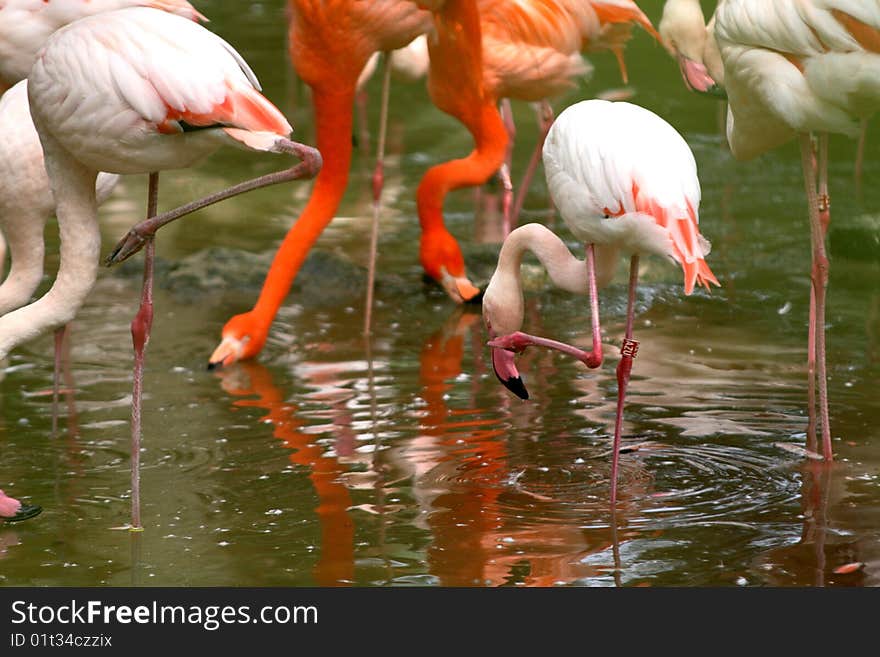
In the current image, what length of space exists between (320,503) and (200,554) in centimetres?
Result: 55

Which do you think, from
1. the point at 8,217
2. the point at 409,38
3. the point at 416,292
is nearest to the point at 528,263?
the point at 416,292

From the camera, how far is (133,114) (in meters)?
4.36

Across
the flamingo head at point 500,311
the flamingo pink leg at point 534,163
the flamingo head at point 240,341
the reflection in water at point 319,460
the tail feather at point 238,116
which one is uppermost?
the tail feather at point 238,116

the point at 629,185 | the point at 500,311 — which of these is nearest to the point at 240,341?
the point at 500,311

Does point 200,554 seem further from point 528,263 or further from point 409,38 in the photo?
point 528,263

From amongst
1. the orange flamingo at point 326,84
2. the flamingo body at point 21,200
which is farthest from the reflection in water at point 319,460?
the flamingo body at point 21,200

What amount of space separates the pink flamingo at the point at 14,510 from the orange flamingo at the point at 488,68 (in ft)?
10.5

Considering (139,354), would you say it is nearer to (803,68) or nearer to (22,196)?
(22,196)

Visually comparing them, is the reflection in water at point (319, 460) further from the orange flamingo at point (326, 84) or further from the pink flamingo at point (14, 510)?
the pink flamingo at point (14, 510)

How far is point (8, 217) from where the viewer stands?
5.52 meters

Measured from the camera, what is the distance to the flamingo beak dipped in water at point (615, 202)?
4586mm

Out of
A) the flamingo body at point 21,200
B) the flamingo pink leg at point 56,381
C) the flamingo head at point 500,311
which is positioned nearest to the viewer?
the flamingo head at point 500,311

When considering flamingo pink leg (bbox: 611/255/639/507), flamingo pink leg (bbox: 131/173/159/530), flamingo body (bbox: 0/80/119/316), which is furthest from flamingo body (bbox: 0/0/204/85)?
flamingo pink leg (bbox: 611/255/639/507)

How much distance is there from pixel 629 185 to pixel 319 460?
149 centimetres
